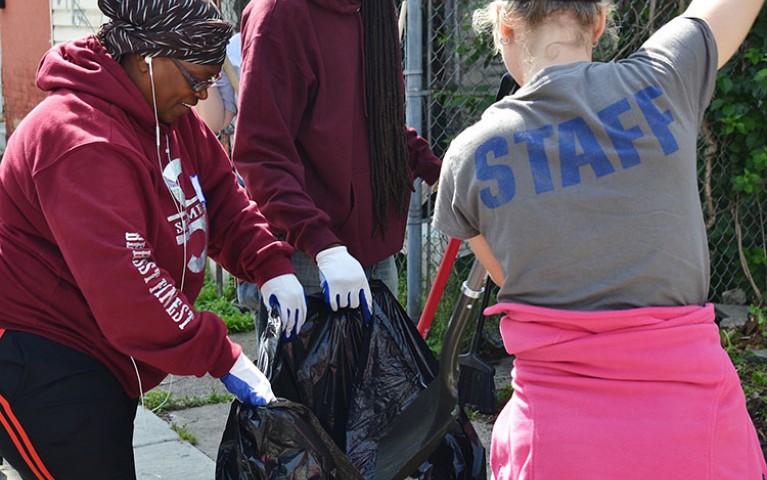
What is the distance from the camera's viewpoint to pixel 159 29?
7.22 ft

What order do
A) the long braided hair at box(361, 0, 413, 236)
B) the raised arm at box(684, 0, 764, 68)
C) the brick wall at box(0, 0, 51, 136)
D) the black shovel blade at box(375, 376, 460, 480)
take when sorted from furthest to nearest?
the brick wall at box(0, 0, 51, 136) < the long braided hair at box(361, 0, 413, 236) < the black shovel blade at box(375, 376, 460, 480) < the raised arm at box(684, 0, 764, 68)

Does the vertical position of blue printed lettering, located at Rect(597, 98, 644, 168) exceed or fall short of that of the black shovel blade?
it exceeds it

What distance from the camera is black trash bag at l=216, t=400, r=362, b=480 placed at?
7.54ft

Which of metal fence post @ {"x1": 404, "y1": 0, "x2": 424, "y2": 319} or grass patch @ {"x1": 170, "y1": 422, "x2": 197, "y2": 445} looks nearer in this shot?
grass patch @ {"x1": 170, "y1": 422, "x2": 197, "y2": 445}

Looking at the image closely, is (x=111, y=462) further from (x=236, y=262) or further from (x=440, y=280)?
(x=440, y=280)

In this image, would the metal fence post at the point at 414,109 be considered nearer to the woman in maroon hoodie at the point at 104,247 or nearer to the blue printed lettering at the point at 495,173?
the woman in maroon hoodie at the point at 104,247

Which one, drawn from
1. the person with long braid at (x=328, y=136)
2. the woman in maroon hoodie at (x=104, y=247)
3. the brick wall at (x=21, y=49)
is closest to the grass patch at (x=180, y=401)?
the person with long braid at (x=328, y=136)

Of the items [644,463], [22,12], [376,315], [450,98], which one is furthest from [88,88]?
[22,12]

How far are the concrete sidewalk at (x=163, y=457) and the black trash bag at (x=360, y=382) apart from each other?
119 cm

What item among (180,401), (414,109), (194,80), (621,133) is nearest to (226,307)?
(180,401)

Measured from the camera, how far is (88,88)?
2.15m

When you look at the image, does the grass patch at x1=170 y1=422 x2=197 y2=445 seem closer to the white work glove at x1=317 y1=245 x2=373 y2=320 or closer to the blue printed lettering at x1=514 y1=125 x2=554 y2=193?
the white work glove at x1=317 y1=245 x2=373 y2=320

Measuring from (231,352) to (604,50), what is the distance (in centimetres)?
307

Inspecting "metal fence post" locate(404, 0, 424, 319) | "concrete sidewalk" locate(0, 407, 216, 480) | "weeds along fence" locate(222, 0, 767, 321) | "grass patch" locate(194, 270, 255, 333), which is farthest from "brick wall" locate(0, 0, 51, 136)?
"concrete sidewalk" locate(0, 407, 216, 480)
